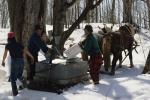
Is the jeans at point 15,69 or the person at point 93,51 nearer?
the jeans at point 15,69

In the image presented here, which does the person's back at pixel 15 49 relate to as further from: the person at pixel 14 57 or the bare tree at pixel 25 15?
the bare tree at pixel 25 15

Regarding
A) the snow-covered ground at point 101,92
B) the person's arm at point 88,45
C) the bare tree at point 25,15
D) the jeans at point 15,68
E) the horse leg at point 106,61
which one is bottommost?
the snow-covered ground at point 101,92

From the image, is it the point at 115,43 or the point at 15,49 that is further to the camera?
the point at 115,43

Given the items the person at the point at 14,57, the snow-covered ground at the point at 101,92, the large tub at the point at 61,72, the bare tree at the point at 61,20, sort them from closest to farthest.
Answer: the snow-covered ground at the point at 101,92
the person at the point at 14,57
the large tub at the point at 61,72
the bare tree at the point at 61,20

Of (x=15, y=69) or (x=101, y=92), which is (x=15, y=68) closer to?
(x=15, y=69)

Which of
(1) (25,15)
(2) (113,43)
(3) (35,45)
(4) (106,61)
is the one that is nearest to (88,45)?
(3) (35,45)

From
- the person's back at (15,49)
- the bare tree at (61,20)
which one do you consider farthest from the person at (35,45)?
the bare tree at (61,20)

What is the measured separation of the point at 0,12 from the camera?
64.1 m

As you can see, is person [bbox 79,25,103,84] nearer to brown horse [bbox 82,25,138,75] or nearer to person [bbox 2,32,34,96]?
person [bbox 2,32,34,96]

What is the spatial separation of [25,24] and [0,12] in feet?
174

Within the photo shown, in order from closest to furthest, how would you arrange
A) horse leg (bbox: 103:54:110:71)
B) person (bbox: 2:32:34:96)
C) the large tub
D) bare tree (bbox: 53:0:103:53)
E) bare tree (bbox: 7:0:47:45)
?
1. person (bbox: 2:32:34:96)
2. the large tub
3. bare tree (bbox: 7:0:47:45)
4. horse leg (bbox: 103:54:110:71)
5. bare tree (bbox: 53:0:103:53)

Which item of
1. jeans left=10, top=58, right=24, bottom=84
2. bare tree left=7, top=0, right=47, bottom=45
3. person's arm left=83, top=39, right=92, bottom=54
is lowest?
jeans left=10, top=58, right=24, bottom=84

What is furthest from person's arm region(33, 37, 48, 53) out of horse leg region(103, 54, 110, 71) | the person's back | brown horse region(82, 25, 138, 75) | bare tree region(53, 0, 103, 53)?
horse leg region(103, 54, 110, 71)

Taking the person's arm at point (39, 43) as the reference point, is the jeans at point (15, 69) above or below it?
below
